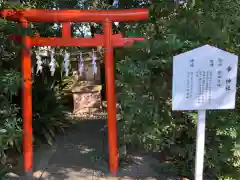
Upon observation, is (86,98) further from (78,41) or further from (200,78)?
(200,78)

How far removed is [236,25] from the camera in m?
3.69

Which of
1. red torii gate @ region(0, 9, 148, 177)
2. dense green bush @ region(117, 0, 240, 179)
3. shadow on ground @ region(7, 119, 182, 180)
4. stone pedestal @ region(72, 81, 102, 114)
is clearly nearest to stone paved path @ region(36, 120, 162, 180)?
shadow on ground @ region(7, 119, 182, 180)

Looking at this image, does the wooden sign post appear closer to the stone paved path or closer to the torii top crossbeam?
the torii top crossbeam

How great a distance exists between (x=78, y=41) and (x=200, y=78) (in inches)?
84.1

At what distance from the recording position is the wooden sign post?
10.5 feet

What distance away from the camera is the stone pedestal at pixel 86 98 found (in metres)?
9.23

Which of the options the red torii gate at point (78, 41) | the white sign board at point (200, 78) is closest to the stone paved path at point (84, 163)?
the red torii gate at point (78, 41)

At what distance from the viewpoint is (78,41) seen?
4.68 metres

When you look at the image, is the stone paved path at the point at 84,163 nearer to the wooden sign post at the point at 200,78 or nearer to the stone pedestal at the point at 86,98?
the wooden sign post at the point at 200,78

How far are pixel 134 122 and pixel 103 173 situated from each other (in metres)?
1.35

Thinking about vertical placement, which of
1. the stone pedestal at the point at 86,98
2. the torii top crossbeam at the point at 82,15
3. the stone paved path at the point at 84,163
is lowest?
the stone paved path at the point at 84,163

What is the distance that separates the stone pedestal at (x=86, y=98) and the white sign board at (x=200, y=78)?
623 cm

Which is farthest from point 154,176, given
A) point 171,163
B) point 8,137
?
point 8,137

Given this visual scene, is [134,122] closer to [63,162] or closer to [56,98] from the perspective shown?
[63,162]
